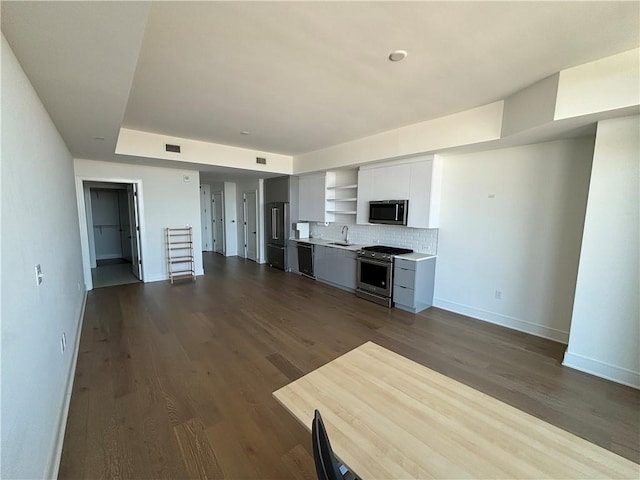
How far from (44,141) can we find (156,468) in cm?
264

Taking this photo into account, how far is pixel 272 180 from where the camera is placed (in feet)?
23.9

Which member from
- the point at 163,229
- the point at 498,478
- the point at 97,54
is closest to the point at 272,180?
the point at 163,229

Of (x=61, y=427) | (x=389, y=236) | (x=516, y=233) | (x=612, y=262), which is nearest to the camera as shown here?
(x=61, y=427)

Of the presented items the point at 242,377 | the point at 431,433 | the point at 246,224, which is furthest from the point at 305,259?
the point at 431,433

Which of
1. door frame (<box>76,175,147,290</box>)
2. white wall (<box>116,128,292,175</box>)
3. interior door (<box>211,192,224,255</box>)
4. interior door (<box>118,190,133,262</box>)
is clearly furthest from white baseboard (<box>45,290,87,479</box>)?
interior door (<box>211,192,224,255</box>)

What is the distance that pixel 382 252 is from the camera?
466 cm

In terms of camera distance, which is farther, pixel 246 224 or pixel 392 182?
pixel 246 224

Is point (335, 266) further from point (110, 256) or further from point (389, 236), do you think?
point (110, 256)

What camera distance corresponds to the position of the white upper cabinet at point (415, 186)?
13.8 ft

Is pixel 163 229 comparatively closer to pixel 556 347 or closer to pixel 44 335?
pixel 44 335

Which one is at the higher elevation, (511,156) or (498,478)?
(511,156)

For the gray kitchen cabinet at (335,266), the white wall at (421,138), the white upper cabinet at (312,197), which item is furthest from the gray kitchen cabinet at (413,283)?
the white upper cabinet at (312,197)

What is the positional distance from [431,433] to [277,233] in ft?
20.7

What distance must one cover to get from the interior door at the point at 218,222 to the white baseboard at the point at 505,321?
6.94 m
